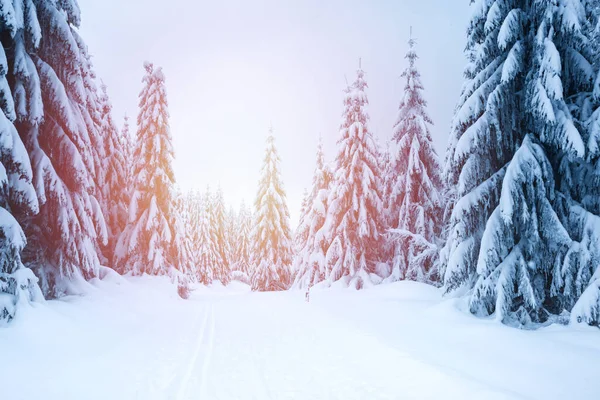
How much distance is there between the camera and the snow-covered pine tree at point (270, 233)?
1431 inches

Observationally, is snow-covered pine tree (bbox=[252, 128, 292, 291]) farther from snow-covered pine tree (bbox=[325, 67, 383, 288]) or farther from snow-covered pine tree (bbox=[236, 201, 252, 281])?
snow-covered pine tree (bbox=[236, 201, 252, 281])

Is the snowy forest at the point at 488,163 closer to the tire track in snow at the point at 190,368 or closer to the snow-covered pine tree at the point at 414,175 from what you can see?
the tire track in snow at the point at 190,368

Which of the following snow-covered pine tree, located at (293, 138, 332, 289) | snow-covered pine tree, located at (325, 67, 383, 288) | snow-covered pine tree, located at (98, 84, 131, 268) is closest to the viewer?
snow-covered pine tree, located at (98, 84, 131, 268)

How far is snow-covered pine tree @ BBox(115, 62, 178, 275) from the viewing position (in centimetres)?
2291

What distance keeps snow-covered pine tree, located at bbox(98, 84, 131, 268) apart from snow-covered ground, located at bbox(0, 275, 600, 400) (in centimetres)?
1233

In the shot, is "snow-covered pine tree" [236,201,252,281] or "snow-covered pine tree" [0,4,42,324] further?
"snow-covered pine tree" [236,201,252,281]

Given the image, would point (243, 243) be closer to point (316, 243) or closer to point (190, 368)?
point (316, 243)

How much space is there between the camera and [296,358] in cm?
771

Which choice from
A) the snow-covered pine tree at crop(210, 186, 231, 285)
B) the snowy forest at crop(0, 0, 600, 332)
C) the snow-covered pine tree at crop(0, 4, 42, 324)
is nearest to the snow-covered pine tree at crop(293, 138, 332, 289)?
the snowy forest at crop(0, 0, 600, 332)

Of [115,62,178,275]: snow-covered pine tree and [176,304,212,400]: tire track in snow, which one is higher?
[115,62,178,275]: snow-covered pine tree

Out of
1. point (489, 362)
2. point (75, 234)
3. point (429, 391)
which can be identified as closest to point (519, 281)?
point (489, 362)

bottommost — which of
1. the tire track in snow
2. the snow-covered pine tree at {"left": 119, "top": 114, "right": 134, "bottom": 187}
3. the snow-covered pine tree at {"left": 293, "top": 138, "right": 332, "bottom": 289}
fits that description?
the tire track in snow

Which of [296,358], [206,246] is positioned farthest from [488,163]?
[206,246]

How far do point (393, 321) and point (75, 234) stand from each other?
11.5m
